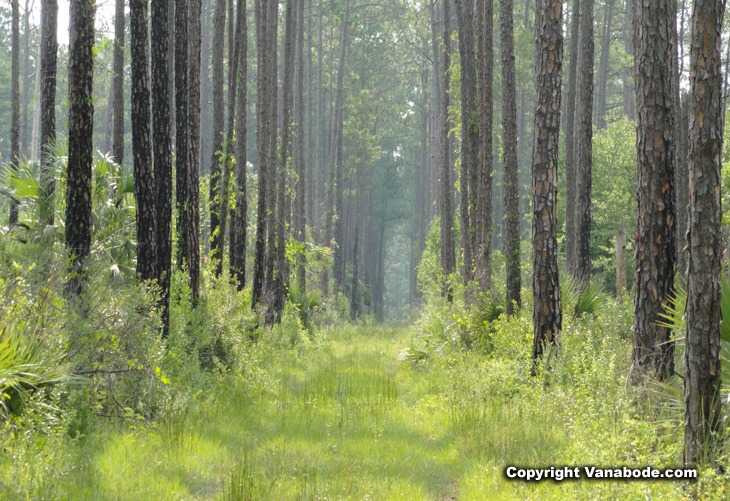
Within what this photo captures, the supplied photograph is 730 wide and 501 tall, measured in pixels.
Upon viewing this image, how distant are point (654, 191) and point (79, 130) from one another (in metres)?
6.86

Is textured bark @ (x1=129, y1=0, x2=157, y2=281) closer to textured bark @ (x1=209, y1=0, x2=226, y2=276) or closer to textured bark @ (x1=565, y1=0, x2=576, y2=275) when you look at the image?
textured bark @ (x1=209, y1=0, x2=226, y2=276)

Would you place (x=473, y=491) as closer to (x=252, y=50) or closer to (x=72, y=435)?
(x=72, y=435)

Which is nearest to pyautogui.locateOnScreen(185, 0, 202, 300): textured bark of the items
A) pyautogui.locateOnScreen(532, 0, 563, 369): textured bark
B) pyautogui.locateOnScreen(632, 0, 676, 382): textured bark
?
pyautogui.locateOnScreen(532, 0, 563, 369): textured bark

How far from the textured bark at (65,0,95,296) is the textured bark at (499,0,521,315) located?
282 inches

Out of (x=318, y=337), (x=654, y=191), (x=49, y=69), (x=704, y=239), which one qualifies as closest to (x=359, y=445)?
(x=704, y=239)

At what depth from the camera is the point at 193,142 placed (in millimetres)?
11820

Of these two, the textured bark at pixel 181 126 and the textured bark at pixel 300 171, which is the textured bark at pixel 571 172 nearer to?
the textured bark at pixel 300 171

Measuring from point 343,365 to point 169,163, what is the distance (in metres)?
5.49

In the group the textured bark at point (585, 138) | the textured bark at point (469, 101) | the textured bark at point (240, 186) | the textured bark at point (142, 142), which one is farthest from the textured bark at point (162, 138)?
the textured bark at point (585, 138)

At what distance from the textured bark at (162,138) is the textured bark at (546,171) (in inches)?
222

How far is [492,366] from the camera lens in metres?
9.11

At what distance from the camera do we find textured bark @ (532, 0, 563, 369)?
8.49 meters

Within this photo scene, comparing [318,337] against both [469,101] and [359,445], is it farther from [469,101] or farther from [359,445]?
[359,445]

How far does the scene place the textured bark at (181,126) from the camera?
34.9 feet
